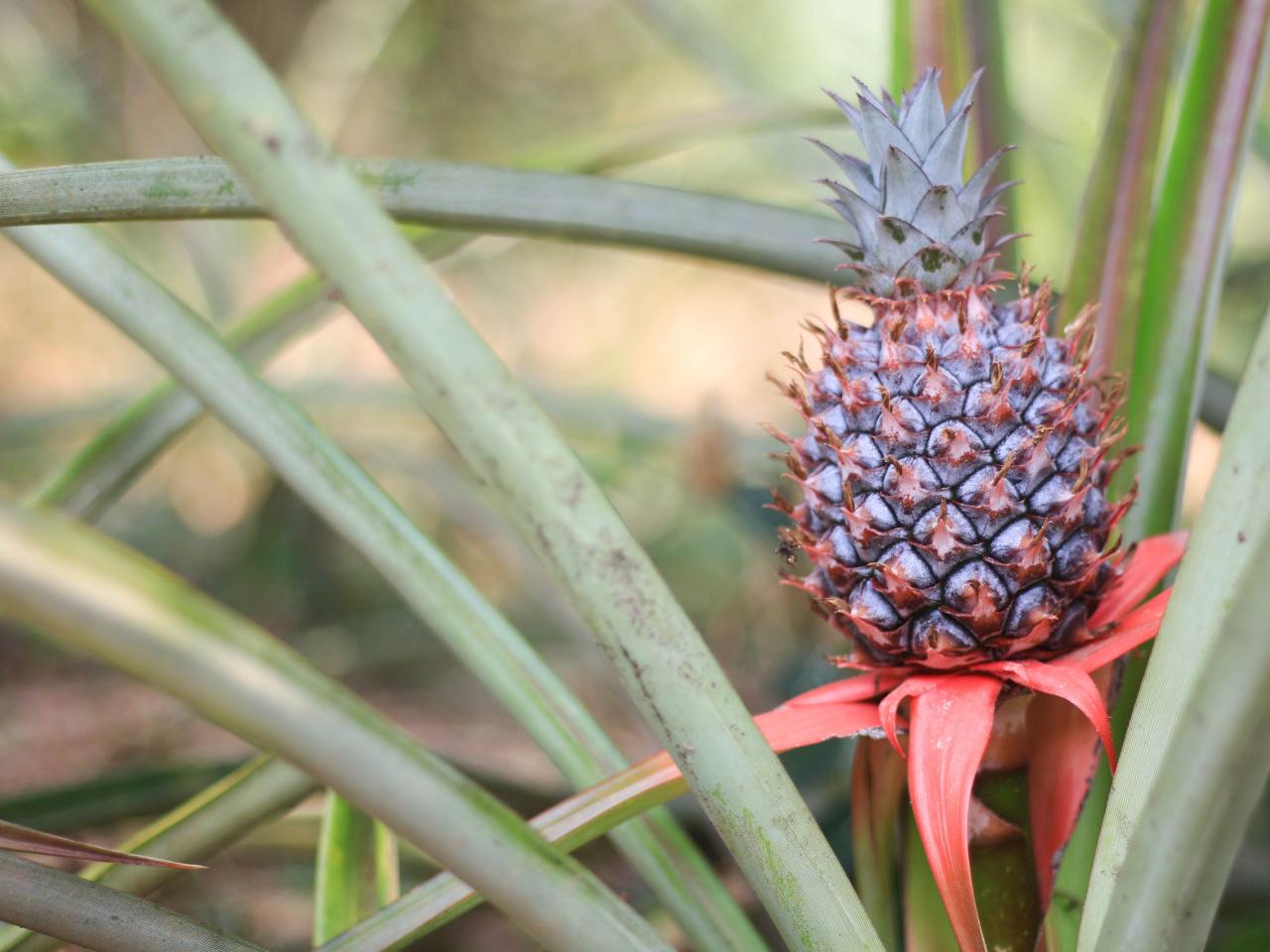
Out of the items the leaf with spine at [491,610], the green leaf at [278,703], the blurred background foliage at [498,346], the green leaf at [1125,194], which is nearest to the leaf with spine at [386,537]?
the leaf with spine at [491,610]

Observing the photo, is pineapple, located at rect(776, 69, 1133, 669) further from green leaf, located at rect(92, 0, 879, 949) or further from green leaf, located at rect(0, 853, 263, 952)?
green leaf, located at rect(0, 853, 263, 952)

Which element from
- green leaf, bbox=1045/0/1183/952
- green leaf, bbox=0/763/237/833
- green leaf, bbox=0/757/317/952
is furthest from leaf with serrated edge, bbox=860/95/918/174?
green leaf, bbox=0/763/237/833

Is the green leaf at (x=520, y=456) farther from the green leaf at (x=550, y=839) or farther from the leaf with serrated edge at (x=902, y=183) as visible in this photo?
the leaf with serrated edge at (x=902, y=183)

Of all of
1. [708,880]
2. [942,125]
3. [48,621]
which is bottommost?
[708,880]

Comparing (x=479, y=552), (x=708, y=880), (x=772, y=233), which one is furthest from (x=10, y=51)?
(x=708, y=880)

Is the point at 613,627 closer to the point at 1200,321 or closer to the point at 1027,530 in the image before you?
the point at 1027,530

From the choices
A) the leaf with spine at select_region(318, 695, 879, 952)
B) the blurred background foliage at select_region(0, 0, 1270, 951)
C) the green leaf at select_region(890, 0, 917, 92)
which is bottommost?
the leaf with spine at select_region(318, 695, 879, 952)
